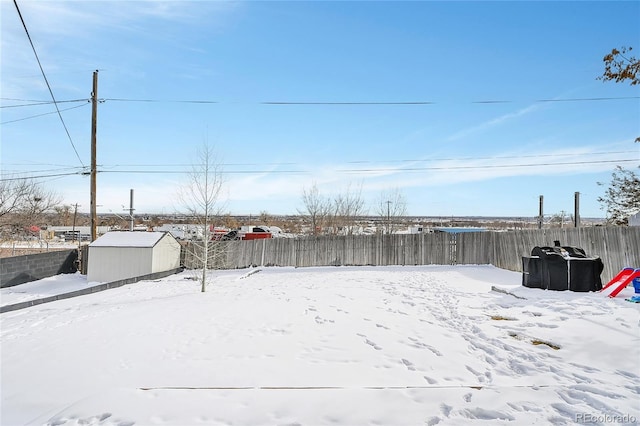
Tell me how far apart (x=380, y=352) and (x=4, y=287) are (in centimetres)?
1614

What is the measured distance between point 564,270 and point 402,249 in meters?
8.81

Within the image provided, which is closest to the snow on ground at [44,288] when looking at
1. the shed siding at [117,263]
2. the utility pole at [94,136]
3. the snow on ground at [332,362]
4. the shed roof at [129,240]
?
the shed siding at [117,263]

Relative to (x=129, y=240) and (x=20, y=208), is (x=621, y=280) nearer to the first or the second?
(x=129, y=240)

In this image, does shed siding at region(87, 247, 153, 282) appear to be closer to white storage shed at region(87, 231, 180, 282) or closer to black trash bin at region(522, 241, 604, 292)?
white storage shed at region(87, 231, 180, 282)

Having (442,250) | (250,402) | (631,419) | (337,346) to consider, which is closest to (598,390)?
(631,419)

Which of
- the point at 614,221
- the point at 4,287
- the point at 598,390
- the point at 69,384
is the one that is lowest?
the point at 4,287

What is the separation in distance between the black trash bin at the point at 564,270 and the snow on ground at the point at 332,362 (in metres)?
0.50

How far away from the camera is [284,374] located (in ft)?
13.2

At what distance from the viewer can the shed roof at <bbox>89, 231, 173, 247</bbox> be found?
15.8 m

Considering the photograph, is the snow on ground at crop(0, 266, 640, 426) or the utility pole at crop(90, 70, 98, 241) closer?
the snow on ground at crop(0, 266, 640, 426)

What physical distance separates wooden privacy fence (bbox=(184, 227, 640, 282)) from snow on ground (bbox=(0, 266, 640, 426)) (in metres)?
5.60

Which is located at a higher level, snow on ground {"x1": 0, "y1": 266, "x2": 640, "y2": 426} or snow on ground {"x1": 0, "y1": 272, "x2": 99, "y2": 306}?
snow on ground {"x1": 0, "y1": 266, "x2": 640, "y2": 426}

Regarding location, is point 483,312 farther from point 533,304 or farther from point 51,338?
point 51,338

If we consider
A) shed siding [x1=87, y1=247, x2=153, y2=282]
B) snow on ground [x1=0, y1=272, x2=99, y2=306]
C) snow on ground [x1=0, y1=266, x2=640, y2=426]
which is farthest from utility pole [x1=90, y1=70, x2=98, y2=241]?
snow on ground [x1=0, y1=266, x2=640, y2=426]
